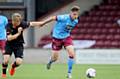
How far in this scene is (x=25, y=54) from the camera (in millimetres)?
21297

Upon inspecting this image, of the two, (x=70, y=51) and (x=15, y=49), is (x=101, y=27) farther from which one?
(x=15, y=49)

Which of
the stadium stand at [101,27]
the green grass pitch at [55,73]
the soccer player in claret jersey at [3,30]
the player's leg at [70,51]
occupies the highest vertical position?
the stadium stand at [101,27]

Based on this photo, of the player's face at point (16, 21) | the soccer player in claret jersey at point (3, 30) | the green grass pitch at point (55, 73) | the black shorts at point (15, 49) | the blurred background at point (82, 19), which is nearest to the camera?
the player's face at point (16, 21)

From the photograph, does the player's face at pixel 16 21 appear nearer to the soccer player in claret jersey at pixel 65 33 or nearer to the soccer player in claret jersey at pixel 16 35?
the soccer player in claret jersey at pixel 16 35

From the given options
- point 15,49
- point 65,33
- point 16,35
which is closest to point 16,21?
point 16,35

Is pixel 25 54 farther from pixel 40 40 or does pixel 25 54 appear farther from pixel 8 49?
pixel 8 49

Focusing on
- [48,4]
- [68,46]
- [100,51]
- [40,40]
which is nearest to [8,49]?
[68,46]

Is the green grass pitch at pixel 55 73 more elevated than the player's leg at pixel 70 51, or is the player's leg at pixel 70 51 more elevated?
the player's leg at pixel 70 51

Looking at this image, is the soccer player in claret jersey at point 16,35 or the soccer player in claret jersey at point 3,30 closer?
the soccer player in claret jersey at point 16,35

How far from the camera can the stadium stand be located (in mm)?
24978

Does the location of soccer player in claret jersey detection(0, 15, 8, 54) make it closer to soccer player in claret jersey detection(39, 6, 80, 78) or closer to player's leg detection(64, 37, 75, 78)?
soccer player in claret jersey detection(39, 6, 80, 78)

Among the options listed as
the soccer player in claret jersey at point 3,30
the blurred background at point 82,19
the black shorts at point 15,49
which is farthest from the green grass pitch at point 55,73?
the blurred background at point 82,19

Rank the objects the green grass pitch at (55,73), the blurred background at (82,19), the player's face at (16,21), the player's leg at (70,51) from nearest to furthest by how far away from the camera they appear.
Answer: the player's face at (16,21) < the player's leg at (70,51) < the green grass pitch at (55,73) < the blurred background at (82,19)

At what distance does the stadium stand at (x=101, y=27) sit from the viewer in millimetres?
24978
